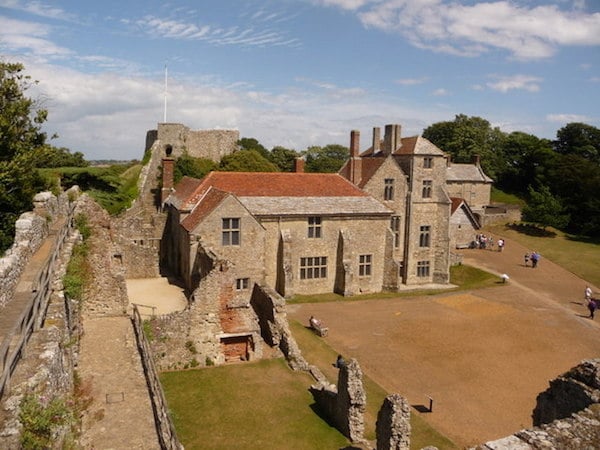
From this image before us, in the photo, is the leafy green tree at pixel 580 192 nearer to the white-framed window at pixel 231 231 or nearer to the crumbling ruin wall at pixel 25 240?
the white-framed window at pixel 231 231

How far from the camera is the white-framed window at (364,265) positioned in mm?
34062

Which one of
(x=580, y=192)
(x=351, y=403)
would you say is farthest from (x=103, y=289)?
(x=580, y=192)

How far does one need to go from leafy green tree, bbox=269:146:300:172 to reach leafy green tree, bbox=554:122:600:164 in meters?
49.6


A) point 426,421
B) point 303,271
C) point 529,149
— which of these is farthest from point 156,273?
point 529,149

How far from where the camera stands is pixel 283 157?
270 ft

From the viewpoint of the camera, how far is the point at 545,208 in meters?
56.8

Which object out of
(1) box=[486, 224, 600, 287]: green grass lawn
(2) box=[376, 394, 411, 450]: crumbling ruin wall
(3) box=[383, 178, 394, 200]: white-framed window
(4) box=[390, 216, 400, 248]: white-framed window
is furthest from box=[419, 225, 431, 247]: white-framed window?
(2) box=[376, 394, 411, 450]: crumbling ruin wall

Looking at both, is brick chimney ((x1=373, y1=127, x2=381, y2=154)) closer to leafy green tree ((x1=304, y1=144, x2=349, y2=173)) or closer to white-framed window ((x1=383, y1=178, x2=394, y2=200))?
white-framed window ((x1=383, y1=178, x2=394, y2=200))

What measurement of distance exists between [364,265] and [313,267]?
13.0ft

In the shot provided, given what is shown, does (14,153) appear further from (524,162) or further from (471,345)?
(524,162)

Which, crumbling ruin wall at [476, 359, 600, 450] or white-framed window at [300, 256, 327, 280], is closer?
crumbling ruin wall at [476, 359, 600, 450]

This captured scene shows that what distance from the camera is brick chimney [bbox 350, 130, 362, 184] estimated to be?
120 feet

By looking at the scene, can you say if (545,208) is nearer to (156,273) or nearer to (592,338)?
(592,338)

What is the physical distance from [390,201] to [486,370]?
17209mm
